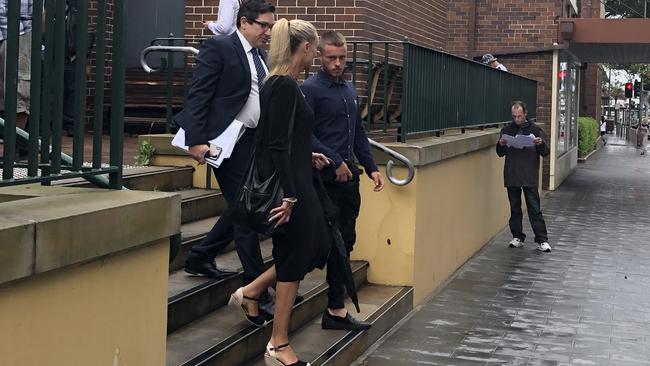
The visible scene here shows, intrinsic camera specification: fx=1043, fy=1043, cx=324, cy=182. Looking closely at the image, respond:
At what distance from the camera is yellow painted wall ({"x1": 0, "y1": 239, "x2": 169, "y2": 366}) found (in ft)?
10.9

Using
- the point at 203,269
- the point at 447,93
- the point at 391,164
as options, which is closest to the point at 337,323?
the point at 203,269

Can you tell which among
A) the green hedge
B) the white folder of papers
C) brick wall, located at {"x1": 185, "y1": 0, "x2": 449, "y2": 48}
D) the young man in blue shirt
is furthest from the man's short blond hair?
the green hedge

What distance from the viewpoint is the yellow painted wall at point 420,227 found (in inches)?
325

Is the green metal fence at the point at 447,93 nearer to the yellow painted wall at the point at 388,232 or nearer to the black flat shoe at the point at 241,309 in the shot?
the yellow painted wall at the point at 388,232

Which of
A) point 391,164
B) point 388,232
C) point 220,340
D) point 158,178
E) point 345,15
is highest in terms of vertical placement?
point 345,15

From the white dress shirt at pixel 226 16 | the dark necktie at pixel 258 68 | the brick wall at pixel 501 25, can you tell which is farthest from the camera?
the brick wall at pixel 501 25

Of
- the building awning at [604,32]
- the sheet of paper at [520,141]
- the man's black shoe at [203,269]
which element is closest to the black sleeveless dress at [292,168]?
the man's black shoe at [203,269]

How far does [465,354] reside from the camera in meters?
7.00

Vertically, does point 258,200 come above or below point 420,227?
above

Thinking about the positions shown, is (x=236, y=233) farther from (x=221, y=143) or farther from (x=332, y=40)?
(x=332, y=40)

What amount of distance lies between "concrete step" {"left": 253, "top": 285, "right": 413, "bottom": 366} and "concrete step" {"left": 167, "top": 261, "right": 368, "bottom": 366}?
95 mm

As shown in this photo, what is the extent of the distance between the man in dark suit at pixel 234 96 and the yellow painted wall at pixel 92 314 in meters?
1.31

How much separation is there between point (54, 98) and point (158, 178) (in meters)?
3.68

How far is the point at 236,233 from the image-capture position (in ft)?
19.4
